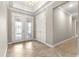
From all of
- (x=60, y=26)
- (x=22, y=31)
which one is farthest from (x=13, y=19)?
(x=60, y=26)

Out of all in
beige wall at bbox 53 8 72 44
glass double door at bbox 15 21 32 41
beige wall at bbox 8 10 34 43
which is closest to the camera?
glass double door at bbox 15 21 32 41

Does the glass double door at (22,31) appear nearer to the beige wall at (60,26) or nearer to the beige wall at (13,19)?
the beige wall at (13,19)

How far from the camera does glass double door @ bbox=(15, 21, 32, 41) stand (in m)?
2.30

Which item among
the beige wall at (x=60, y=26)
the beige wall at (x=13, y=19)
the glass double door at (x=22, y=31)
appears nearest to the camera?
the glass double door at (x=22, y=31)

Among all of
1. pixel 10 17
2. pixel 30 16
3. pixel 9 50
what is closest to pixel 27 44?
pixel 9 50

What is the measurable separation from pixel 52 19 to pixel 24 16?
3.81 ft

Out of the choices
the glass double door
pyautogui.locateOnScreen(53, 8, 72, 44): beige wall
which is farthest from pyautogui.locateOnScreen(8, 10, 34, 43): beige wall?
pyautogui.locateOnScreen(53, 8, 72, 44): beige wall

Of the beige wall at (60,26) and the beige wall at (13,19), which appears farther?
the beige wall at (60,26)

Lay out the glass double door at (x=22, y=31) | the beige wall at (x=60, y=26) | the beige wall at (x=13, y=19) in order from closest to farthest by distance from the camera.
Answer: the glass double door at (x=22, y=31), the beige wall at (x=13, y=19), the beige wall at (x=60, y=26)

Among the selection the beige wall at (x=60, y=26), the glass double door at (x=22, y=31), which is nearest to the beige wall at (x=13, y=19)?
the glass double door at (x=22, y=31)

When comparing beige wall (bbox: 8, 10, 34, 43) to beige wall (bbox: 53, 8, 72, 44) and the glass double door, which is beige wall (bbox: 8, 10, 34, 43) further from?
beige wall (bbox: 53, 8, 72, 44)

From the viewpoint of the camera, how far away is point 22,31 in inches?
89.1

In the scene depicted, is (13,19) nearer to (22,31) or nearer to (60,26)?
(22,31)

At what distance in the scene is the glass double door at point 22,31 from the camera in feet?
7.55
